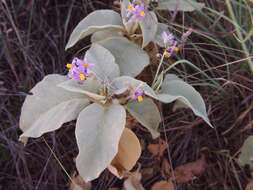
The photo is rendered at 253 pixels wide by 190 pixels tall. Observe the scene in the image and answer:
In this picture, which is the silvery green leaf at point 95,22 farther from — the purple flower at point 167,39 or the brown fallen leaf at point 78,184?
the brown fallen leaf at point 78,184

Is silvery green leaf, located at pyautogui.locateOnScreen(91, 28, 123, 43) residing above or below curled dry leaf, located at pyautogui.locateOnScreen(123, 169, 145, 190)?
above

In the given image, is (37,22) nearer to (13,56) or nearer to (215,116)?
(13,56)

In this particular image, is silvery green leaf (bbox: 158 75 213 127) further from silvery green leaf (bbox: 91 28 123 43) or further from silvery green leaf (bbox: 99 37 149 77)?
silvery green leaf (bbox: 91 28 123 43)

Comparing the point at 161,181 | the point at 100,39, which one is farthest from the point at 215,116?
the point at 100,39

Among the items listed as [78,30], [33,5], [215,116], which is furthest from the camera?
[33,5]

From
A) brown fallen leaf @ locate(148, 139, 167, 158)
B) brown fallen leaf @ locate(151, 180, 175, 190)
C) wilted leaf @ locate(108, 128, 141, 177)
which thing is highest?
wilted leaf @ locate(108, 128, 141, 177)

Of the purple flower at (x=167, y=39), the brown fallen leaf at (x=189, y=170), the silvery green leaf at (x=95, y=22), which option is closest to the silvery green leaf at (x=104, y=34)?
the silvery green leaf at (x=95, y=22)

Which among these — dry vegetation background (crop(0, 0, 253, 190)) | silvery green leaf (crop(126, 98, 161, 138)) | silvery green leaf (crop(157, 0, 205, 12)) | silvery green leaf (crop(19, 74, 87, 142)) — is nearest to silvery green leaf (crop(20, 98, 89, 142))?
silvery green leaf (crop(19, 74, 87, 142))

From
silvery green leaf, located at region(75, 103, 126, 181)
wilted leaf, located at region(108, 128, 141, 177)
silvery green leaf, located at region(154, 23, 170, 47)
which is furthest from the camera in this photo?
silvery green leaf, located at region(154, 23, 170, 47)
